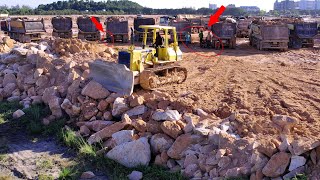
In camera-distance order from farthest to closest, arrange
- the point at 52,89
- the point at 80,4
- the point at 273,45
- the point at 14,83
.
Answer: the point at 80,4 < the point at 273,45 < the point at 14,83 < the point at 52,89

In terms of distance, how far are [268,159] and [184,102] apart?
130 inches

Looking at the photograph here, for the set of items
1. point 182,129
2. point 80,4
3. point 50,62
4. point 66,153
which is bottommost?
point 66,153

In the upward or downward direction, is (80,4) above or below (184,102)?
above

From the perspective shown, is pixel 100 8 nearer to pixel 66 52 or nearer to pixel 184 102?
pixel 66 52

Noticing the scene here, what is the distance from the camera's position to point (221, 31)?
2253cm

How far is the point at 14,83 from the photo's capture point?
1398 centimetres

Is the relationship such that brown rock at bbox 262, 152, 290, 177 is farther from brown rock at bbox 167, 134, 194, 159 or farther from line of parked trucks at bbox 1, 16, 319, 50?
line of parked trucks at bbox 1, 16, 319, 50

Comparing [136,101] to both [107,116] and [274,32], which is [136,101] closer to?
[107,116]

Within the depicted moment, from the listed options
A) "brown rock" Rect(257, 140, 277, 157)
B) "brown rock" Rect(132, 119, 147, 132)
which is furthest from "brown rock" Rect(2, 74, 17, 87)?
"brown rock" Rect(257, 140, 277, 157)

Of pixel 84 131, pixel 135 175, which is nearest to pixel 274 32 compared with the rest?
pixel 84 131

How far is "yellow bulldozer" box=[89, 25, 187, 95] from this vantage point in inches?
445

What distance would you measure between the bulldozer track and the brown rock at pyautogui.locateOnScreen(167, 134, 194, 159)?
359cm

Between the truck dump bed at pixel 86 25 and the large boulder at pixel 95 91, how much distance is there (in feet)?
52.1

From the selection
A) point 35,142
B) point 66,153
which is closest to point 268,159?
point 66,153
